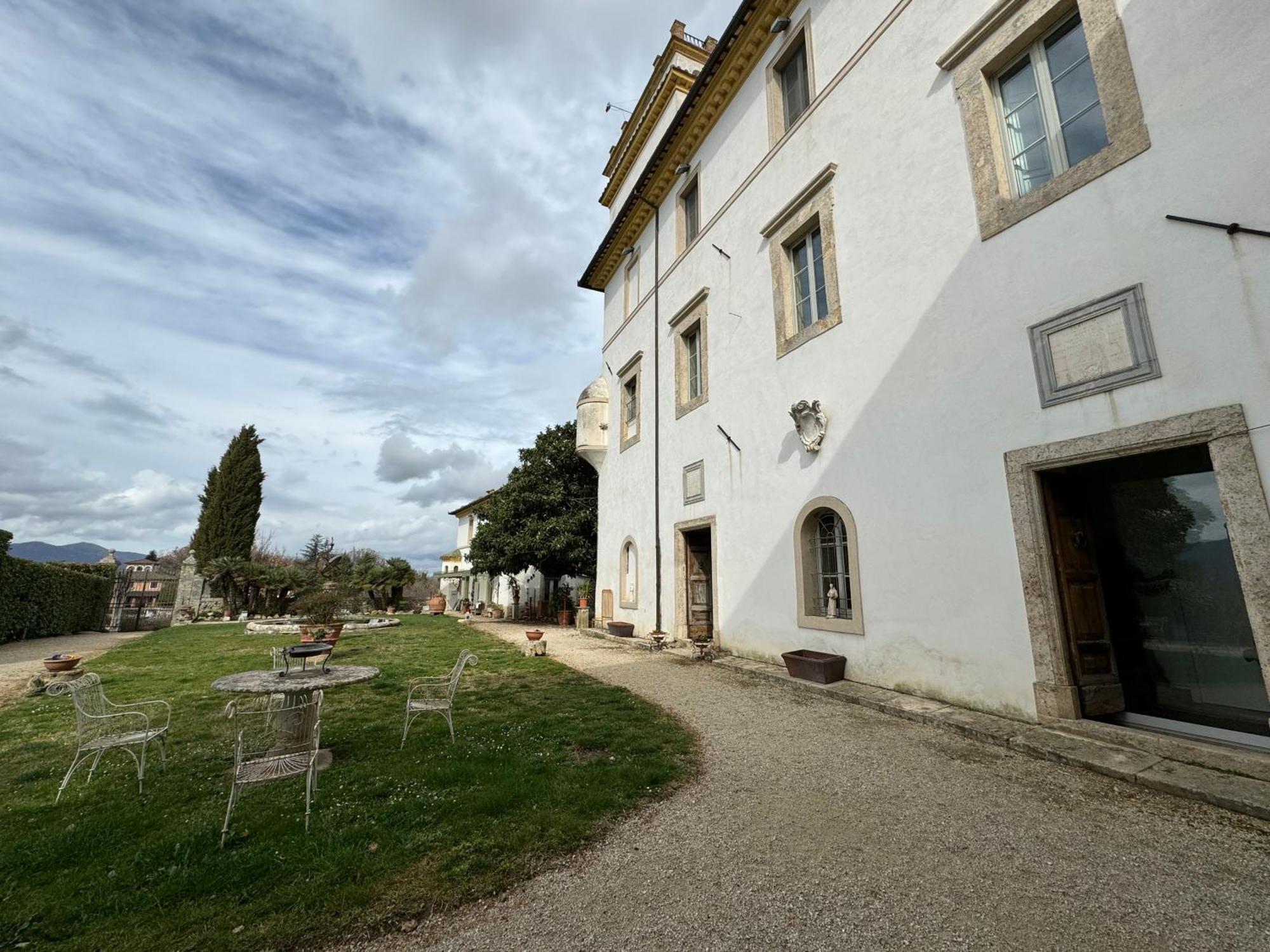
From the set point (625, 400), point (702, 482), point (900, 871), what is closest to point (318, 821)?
point (900, 871)

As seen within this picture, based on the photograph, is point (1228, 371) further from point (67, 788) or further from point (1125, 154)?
point (67, 788)

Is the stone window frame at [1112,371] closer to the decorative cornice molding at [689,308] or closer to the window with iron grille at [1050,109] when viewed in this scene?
the window with iron grille at [1050,109]

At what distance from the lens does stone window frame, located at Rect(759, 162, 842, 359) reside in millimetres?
8148

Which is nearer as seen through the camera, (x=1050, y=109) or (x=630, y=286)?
(x=1050, y=109)

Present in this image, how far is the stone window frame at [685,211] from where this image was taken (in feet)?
41.7

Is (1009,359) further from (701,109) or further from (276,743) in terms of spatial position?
(701,109)

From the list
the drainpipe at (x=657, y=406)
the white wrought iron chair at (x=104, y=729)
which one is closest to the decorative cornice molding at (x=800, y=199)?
the drainpipe at (x=657, y=406)

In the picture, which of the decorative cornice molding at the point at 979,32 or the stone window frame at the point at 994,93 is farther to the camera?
the decorative cornice molding at the point at 979,32

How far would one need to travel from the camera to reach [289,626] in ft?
56.2

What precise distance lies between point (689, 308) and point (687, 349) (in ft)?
3.01

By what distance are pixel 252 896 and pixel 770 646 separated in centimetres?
742

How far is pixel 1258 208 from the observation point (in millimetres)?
4098

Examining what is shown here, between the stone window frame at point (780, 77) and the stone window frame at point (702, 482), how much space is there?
595 centimetres

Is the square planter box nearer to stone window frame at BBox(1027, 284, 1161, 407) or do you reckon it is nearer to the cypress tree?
stone window frame at BBox(1027, 284, 1161, 407)
